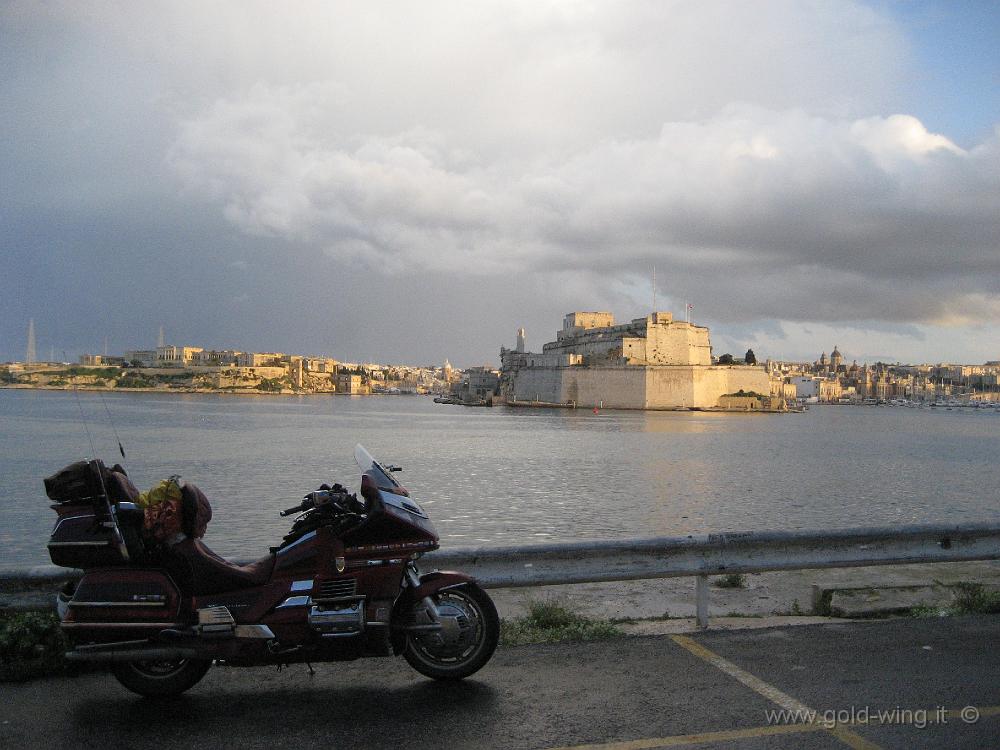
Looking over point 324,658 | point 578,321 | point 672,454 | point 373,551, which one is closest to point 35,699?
point 324,658

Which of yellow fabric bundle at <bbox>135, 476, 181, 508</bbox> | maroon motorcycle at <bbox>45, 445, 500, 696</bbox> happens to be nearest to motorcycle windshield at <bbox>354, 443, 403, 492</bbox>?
maroon motorcycle at <bbox>45, 445, 500, 696</bbox>

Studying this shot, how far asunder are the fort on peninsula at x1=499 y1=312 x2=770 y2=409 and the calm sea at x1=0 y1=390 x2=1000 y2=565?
5920cm

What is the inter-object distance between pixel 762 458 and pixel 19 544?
124 feet

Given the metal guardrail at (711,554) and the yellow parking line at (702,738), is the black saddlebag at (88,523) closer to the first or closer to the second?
the metal guardrail at (711,554)

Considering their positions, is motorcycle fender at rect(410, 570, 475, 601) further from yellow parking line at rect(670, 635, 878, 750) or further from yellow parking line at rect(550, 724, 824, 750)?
yellow parking line at rect(670, 635, 878, 750)

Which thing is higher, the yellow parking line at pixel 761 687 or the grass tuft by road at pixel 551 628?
the yellow parking line at pixel 761 687

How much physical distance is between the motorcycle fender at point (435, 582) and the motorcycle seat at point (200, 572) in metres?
0.88

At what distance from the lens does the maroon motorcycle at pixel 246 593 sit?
443cm

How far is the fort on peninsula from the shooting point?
122 meters

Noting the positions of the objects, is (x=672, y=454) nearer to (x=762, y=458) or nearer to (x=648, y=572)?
(x=762, y=458)

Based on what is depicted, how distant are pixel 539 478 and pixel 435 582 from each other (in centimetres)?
2717

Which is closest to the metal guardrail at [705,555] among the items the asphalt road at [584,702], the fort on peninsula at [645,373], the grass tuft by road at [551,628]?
the grass tuft by road at [551,628]

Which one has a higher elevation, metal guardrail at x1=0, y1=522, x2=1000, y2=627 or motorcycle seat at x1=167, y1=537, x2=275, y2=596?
motorcycle seat at x1=167, y1=537, x2=275, y2=596

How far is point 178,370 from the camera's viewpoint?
194250mm
